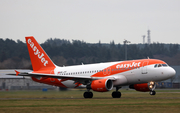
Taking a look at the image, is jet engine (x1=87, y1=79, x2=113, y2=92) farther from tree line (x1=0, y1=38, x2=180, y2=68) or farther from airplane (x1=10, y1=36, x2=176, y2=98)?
tree line (x1=0, y1=38, x2=180, y2=68)

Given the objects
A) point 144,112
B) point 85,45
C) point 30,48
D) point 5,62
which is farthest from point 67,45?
point 144,112

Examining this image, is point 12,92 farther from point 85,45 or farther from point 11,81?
point 85,45

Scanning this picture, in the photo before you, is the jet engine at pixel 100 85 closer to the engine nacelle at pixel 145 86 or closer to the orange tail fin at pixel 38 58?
the engine nacelle at pixel 145 86

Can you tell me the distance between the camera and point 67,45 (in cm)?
15875

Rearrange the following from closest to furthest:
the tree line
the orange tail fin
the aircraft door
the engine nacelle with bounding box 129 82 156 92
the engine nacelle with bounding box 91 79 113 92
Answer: the engine nacelle with bounding box 91 79 113 92 < the aircraft door < the engine nacelle with bounding box 129 82 156 92 < the orange tail fin < the tree line

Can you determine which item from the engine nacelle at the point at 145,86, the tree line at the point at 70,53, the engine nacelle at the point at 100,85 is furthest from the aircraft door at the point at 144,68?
the tree line at the point at 70,53

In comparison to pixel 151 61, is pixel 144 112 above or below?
below

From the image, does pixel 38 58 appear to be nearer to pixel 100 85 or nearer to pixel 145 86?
pixel 100 85

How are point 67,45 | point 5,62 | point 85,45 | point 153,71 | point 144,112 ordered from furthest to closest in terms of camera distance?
point 85,45
point 67,45
point 5,62
point 153,71
point 144,112

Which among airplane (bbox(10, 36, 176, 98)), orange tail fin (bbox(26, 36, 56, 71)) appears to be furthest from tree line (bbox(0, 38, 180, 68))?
airplane (bbox(10, 36, 176, 98))

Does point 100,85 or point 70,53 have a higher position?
point 70,53

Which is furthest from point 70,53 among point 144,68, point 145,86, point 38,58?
point 144,68

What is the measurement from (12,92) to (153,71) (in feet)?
67.3

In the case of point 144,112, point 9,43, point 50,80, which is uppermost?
point 9,43
